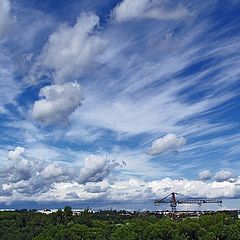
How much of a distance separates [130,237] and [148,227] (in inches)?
335

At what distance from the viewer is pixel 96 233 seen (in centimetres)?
19575

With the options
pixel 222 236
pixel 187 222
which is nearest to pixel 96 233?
pixel 187 222

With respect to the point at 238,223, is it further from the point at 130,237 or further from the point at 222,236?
the point at 130,237

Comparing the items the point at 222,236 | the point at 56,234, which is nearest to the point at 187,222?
the point at 222,236

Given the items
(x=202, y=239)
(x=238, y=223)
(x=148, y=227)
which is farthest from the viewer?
(x=238, y=223)

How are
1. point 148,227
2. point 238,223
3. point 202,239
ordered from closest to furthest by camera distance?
point 202,239
point 148,227
point 238,223

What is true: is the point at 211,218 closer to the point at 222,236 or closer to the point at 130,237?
the point at 222,236

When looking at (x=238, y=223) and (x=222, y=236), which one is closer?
(x=222, y=236)

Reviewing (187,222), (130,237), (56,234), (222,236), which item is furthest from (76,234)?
(222,236)

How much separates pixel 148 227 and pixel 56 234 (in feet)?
124

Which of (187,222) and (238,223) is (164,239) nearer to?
(187,222)

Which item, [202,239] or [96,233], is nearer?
[202,239]

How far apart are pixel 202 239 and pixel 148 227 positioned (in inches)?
837

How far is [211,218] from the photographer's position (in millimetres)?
196375
